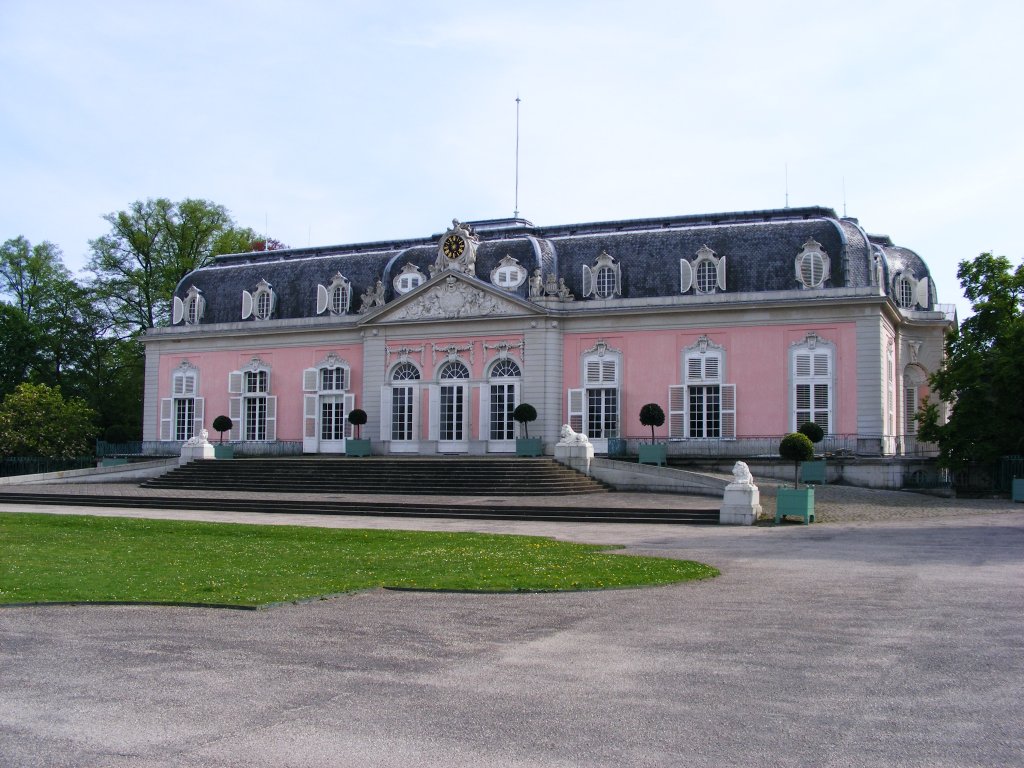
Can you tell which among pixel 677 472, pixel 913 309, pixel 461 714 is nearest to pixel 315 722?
pixel 461 714

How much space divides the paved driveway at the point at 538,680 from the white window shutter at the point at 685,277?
24.7m

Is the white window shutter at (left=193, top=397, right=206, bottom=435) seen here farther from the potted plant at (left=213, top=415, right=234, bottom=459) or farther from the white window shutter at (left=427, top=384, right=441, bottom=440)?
the white window shutter at (left=427, top=384, right=441, bottom=440)

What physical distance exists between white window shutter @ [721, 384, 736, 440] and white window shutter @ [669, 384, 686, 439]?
1.41 m

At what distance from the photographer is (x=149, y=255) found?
55094mm

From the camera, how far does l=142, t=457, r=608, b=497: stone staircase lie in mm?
30234

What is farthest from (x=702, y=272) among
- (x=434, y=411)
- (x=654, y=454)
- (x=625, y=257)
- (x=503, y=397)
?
(x=434, y=411)

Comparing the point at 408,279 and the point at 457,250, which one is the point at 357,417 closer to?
the point at 408,279

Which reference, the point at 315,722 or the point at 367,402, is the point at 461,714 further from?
the point at 367,402

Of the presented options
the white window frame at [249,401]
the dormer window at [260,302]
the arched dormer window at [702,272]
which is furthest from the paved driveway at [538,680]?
the dormer window at [260,302]

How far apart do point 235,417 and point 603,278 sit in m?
16.7

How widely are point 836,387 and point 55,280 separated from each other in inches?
1641

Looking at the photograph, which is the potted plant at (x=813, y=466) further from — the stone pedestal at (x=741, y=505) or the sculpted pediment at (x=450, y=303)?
the sculpted pediment at (x=450, y=303)

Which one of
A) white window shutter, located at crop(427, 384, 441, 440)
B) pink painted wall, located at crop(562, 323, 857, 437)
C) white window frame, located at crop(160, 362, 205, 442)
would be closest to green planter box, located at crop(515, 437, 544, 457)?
pink painted wall, located at crop(562, 323, 857, 437)

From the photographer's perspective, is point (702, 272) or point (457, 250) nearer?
point (702, 272)
